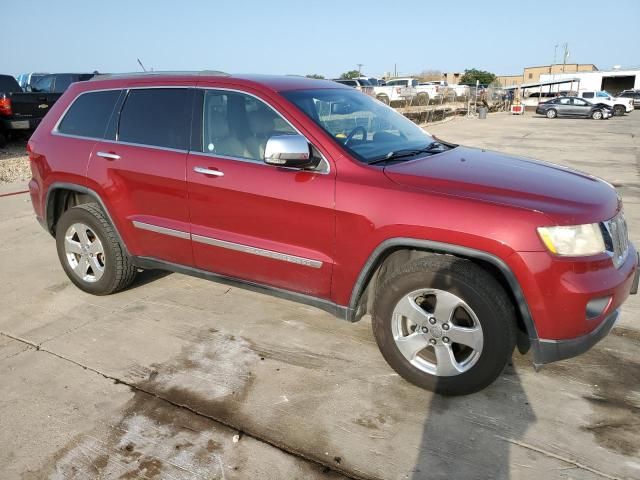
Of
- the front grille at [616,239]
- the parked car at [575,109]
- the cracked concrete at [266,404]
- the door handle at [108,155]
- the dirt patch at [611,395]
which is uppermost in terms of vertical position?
the door handle at [108,155]

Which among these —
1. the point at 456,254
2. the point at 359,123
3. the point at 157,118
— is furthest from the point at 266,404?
the point at 157,118

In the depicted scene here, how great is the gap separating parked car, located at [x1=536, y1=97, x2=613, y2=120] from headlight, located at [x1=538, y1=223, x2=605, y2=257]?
33651mm

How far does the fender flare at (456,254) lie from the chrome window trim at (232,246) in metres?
0.31

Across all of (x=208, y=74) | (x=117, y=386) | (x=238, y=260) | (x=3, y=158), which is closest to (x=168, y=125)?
(x=208, y=74)

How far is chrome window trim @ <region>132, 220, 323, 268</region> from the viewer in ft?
10.6

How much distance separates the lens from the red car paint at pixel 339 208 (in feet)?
8.52

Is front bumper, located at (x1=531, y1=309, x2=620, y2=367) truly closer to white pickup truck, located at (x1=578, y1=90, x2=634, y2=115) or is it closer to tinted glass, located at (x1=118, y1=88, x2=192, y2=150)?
tinted glass, located at (x1=118, y1=88, x2=192, y2=150)

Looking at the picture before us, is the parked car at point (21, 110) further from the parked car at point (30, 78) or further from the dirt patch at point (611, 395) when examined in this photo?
the dirt patch at point (611, 395)

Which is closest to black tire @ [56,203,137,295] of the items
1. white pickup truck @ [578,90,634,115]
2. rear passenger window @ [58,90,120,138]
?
rear passenger window @ [58,90,120,138]

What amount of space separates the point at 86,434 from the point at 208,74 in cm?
253

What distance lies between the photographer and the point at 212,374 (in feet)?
10.5

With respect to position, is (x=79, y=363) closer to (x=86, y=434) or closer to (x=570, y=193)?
(x=86, y=434)

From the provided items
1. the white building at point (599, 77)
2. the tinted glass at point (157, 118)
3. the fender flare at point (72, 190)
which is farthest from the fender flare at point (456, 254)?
the white building at point (599, 77)

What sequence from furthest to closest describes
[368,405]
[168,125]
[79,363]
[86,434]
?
[168,125]
[79,363]
[368,405]
[86,434]
